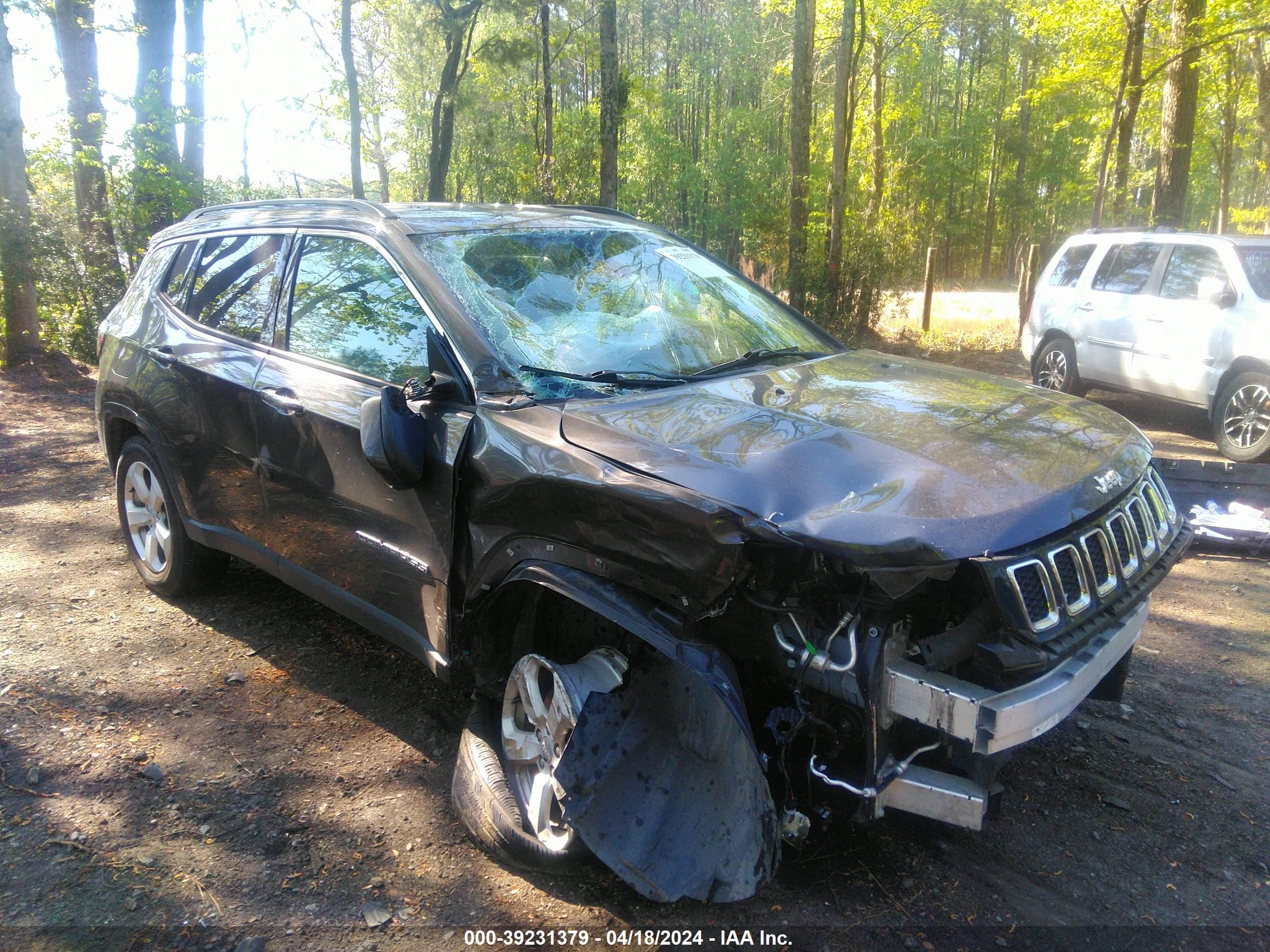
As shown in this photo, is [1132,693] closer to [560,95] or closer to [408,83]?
[408,83]

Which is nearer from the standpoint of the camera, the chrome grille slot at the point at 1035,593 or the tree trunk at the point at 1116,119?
the chrome grille slot at the point at 1035,593

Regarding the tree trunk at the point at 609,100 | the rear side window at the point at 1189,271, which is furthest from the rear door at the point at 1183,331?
the tree trunk at the point at 609,100

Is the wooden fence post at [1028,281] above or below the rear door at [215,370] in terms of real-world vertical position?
above

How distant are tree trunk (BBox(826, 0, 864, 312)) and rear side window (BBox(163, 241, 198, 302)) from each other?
10.3 metres

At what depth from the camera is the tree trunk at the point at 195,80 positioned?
17219 millimetres

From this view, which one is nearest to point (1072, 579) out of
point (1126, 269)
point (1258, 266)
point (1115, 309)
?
point (1258, 266)

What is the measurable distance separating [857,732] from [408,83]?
1614 inches

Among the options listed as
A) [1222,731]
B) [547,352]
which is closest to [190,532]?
[547,352]

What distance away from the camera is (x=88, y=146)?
12.4m

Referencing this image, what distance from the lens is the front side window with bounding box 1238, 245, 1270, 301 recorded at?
25.6 ft

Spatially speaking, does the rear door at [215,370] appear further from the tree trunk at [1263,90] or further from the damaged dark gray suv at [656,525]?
the tree trunk at [1263,90]

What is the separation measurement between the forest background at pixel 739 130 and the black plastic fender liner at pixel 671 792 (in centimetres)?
1154

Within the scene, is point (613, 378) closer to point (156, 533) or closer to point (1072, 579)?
point (1072, 579)

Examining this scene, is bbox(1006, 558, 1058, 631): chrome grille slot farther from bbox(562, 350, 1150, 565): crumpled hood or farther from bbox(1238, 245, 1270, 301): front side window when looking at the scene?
bbox(1238, 245, 1270, 301): front side window
